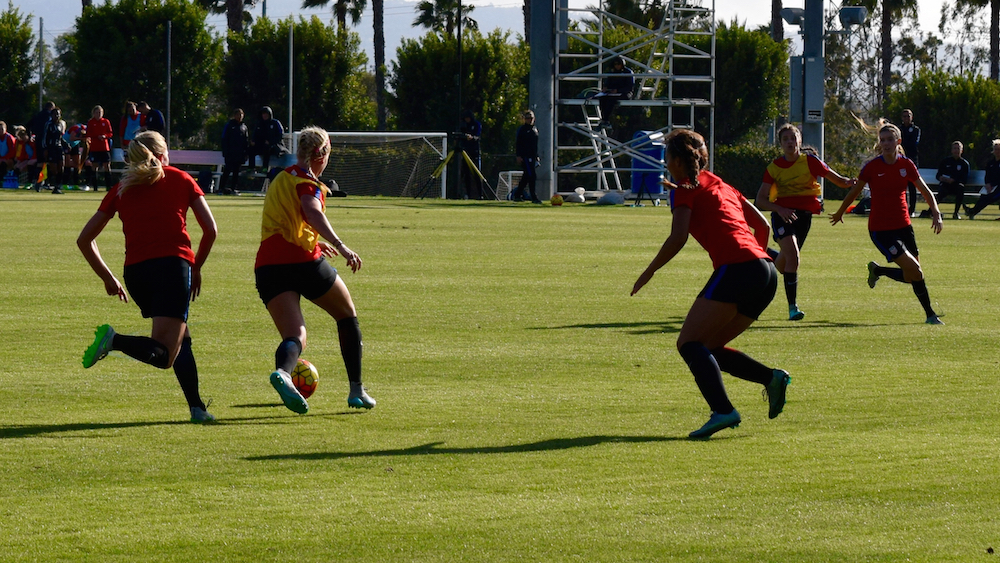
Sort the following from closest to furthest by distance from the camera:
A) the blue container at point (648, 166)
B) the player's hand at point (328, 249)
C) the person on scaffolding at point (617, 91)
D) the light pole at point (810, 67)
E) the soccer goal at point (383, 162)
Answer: the player's hand at point (328, 249) < the light pole at point (810, 67) < the person on scaffolding at point (617, 91) < the blue container at point (648, 166) < the soccer goal at point (383, 162)

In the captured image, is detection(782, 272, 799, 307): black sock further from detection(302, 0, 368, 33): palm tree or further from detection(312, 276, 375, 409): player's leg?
detection(302, 0, 368, 33): palm tree

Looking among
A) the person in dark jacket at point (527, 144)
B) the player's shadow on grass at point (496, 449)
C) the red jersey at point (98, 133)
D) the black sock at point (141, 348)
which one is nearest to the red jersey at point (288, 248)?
the black sock at point (141, 348)

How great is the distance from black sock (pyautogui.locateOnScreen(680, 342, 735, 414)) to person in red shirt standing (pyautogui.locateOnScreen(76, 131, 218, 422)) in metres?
2.51

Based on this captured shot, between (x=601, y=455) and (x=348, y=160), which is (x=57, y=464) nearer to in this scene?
(x=601, y=455)

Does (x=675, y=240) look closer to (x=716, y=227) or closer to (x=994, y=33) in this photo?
(x=716, y=227)

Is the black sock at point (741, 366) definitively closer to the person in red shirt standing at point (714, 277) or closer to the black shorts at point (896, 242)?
the person in red shirt standing at point (714, 277)

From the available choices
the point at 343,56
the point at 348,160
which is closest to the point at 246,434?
the point at 348,160

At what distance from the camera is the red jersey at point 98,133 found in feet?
108

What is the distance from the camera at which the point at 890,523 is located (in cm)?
543

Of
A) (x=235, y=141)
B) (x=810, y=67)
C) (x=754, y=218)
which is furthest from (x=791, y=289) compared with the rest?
(x=810, y=67)

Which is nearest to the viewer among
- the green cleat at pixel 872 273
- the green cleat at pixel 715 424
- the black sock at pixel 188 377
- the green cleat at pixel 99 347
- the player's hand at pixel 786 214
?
the green cleat at pixel 715 424

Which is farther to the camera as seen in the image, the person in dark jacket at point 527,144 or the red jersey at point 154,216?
the person in dark jacket at point 527,144

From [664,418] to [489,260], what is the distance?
10.8 meters

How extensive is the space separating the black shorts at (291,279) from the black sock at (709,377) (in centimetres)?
199
